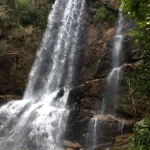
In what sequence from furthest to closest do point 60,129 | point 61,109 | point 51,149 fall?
point 61,109, point 60,129, point 51,149

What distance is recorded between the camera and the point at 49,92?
830 inches

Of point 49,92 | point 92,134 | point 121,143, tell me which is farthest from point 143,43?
point 49,92

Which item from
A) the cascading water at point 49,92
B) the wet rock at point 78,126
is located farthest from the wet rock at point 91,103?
the cascading water at point 49,92

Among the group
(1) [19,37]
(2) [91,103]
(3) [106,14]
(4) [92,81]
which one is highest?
(3) [106,14]

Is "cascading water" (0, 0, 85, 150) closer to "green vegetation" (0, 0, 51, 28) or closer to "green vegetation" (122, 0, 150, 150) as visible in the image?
"green vegetation" (0, 0, 51, 28)

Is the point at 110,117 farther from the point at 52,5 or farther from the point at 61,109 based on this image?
the point at 52,5

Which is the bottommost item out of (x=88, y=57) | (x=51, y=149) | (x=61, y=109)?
(x=51, y=149)

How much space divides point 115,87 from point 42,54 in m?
8.75

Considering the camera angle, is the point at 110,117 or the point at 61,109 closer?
the point at 110,117

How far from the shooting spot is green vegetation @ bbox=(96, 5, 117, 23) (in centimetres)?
2228

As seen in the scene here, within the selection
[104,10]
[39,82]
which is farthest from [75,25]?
[39,82]

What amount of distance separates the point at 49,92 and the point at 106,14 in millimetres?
8016

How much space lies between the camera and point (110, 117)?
628 inches

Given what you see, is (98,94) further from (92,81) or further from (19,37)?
(19,37)
